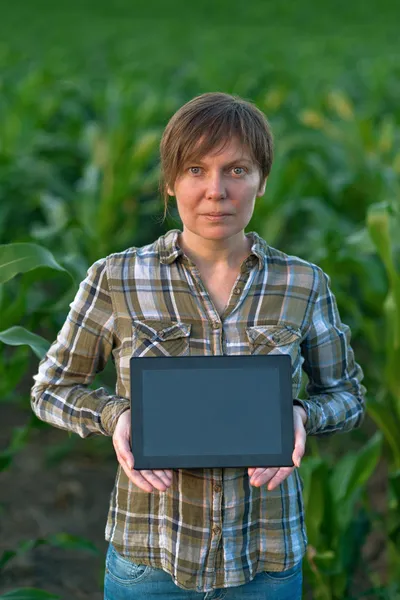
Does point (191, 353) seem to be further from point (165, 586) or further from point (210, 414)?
point (165, 586)

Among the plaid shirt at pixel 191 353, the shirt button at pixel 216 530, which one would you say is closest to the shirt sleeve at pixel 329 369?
the plaid shirt at pixel 191 353

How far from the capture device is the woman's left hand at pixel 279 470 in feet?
5.47

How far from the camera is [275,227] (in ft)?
15.0

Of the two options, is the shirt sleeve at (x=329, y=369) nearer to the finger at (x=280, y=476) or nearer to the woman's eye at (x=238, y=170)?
the finger at (x=280, y=476)

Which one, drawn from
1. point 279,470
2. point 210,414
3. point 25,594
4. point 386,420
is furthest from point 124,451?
point 386,420

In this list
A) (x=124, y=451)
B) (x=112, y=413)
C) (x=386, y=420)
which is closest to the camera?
Answer: (x=124, y=451)

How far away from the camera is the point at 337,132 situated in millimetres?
6086

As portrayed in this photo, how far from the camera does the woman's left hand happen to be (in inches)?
65.6

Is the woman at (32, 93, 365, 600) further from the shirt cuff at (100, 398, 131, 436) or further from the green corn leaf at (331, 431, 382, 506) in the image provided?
the green corn leaf at (331, 431, 382, 506)

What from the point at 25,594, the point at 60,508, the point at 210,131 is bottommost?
the point at 60,508

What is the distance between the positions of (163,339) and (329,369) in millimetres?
334

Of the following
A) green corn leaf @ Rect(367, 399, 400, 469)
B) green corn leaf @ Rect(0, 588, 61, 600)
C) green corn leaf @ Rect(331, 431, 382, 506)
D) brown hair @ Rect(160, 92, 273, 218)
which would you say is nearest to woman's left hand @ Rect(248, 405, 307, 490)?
brown hair @ Rect(160, 92, 273, 218)

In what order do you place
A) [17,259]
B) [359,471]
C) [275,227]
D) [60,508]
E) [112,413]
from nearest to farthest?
[112,413]
[17,259]
[359,471]
[60,508]
[275,227]

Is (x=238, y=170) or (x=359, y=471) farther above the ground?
(x=238, y=170)
